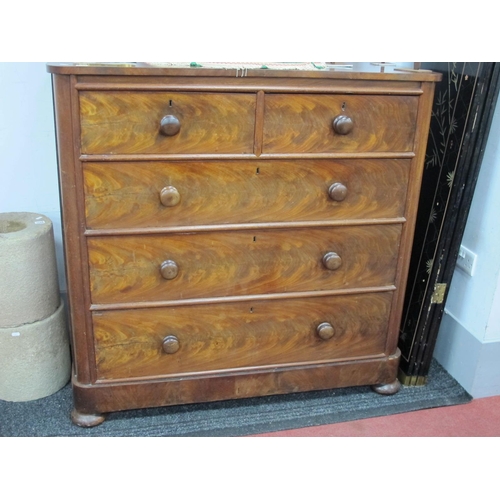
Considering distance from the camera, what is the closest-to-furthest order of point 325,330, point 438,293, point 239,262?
1. point 239,262
2. point 325,330
3. point 438,293

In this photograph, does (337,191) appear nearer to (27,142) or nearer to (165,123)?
(165,123)

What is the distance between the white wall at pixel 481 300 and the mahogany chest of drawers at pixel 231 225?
0.32 m

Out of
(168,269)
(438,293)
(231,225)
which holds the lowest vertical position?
(438,293)

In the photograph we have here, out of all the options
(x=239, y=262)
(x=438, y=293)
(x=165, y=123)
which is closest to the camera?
(x=165, y=123)

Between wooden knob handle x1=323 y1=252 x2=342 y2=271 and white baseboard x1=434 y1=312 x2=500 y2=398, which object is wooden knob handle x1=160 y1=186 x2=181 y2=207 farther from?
white baseboard x1=434 y1=312 x2=500 y2=398

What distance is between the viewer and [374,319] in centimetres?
182

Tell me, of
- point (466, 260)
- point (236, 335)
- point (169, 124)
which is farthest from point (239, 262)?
point (466, 260)

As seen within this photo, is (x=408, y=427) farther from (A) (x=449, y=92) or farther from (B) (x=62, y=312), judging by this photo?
(B) (x=62, y=312)

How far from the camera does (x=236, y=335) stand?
5.68 ft

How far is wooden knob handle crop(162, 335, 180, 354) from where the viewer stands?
166 centimetres

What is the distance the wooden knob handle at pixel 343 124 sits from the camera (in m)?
1.54

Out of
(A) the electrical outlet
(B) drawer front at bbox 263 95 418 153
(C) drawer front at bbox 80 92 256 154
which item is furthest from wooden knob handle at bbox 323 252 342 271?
(A) the electrical outlet

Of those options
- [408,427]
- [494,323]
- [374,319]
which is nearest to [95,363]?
[374,319]

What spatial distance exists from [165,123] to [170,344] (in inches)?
26.1
